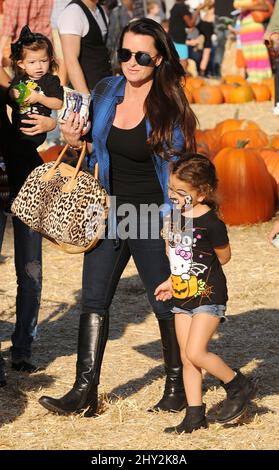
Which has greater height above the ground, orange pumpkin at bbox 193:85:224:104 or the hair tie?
the hair tie

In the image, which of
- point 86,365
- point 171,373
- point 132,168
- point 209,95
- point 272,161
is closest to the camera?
point 132,168

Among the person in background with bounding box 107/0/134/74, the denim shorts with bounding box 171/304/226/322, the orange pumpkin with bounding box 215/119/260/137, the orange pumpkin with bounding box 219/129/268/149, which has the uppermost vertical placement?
the denim shorts with bounding box 171/304/226/322

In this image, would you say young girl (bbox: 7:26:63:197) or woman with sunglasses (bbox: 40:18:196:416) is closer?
woman with sunglasses (bbox: 40:18:196:416)

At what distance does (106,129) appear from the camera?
545 cm

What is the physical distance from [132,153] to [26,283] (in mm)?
1507

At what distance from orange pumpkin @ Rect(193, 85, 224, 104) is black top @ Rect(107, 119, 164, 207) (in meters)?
15.4

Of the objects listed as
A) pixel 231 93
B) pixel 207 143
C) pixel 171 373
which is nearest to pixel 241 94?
pixel 231 93

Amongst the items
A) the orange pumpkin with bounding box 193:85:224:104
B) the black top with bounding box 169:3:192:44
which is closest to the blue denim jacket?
the orange pumpkin with bounding box 193:85:224:104

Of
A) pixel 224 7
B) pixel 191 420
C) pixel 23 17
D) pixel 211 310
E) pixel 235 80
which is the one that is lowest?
pixel 235 80

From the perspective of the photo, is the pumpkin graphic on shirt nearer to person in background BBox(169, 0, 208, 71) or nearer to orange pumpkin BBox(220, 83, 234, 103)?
orange pumpkin BBox(220, 83, 234, 103)

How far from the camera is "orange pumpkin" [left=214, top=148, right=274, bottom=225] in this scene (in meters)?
10.6

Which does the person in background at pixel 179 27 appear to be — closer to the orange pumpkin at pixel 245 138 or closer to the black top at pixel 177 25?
the black top at pixel 177 25

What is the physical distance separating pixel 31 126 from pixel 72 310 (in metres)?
2.44

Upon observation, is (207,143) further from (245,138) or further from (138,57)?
(138,57)
